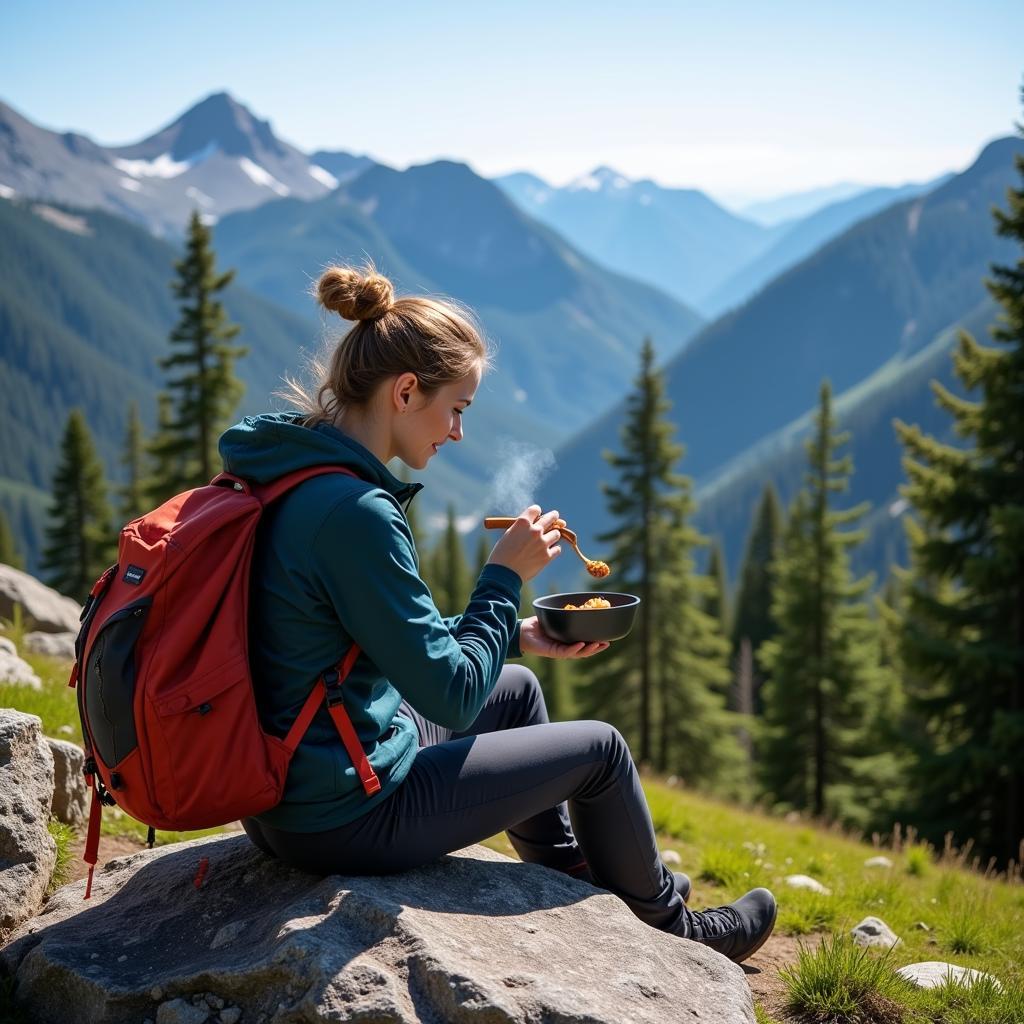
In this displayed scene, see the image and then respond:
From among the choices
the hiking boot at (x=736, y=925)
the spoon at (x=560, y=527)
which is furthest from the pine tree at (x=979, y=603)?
the spoon at (x=560, y=527)

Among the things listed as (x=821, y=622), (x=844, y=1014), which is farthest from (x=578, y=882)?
(x=821, y=622)

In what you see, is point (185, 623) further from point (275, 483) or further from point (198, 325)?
point (198, 325)

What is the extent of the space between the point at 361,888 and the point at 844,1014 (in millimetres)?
2060

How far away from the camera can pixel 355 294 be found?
11.1ft

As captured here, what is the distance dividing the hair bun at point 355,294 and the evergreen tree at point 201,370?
78.7ft

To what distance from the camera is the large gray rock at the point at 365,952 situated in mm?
3045

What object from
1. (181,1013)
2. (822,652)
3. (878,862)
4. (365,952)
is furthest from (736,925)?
(822,652)

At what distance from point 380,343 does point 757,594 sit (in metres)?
59.7

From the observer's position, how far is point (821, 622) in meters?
27.8

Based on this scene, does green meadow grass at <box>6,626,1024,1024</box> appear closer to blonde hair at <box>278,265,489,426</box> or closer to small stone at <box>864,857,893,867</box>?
small stone at <box>864,857,893,867</box>

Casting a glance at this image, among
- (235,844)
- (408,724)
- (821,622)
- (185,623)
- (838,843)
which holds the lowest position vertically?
(821,622)

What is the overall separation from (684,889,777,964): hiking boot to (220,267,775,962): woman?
0.14 m

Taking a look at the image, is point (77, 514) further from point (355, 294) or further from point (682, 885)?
point (355, 294)

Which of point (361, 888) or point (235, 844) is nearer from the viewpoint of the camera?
point (361, 888)
